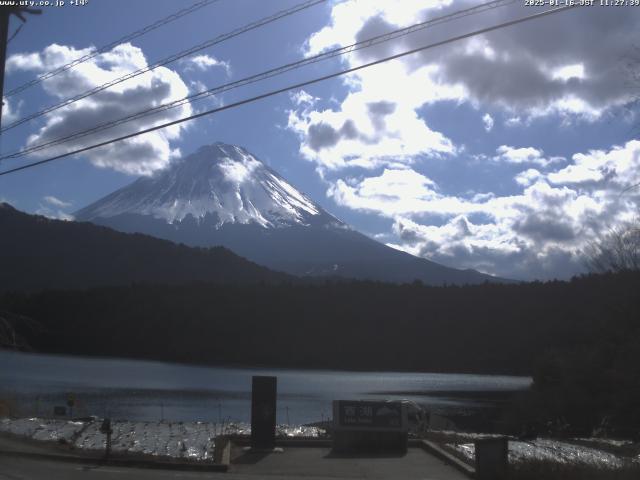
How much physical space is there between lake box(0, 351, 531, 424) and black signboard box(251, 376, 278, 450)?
13.8 metres

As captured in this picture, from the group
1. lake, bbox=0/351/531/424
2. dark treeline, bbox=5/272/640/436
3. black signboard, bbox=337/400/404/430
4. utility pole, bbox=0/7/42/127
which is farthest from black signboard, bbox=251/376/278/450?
dark treeline, bbox=5/272/640/436

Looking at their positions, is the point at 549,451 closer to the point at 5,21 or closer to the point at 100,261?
the point at 5,21

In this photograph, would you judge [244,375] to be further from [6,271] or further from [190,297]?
[6,271]

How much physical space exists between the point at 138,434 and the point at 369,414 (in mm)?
6694

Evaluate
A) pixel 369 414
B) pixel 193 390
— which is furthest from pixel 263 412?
pixel 193 390

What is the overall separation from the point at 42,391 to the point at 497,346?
72157 millimetres

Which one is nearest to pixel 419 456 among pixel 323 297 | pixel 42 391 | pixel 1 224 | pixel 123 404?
pixel 123 404

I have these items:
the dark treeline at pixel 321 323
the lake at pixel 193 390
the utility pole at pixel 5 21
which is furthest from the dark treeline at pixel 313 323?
the utility pole at pixel 5 21

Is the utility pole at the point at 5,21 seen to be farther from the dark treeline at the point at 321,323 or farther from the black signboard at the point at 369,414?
the dark treeline at the point at 321,323

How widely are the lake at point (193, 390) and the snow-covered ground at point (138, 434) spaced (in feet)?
25.1

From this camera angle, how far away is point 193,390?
202ft

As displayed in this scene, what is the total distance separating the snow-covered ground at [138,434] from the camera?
18156 mm

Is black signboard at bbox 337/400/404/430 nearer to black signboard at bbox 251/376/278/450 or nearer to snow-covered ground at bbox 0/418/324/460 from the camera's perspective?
black signboard at bbox 251/376/278/450

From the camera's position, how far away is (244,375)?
85.0 metres
